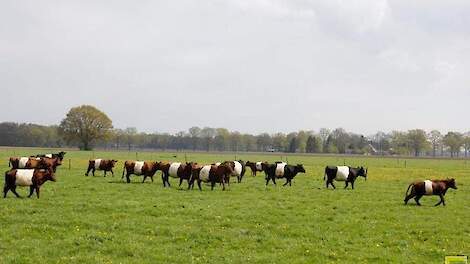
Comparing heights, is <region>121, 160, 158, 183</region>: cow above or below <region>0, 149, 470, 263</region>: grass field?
above

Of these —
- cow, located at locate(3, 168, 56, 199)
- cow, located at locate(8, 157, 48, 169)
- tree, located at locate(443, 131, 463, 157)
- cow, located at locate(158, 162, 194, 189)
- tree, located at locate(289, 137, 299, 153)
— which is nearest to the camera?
cow, located at locate(3, 168, 56, 199)

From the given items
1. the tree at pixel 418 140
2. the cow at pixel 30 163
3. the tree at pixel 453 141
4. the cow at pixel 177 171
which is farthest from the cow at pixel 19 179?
the tree at pixel 453 141

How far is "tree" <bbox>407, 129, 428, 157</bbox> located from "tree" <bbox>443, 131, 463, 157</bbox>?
10.1 m

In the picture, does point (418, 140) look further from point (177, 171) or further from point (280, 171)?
point (177, 171)

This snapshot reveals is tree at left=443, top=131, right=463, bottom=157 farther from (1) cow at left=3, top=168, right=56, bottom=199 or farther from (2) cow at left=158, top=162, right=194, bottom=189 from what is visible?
(1) cow at left=3, top=168, right=56, bottom=199

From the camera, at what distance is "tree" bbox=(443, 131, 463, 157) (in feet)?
553

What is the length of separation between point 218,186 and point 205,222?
1209cm

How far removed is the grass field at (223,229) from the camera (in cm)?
1245

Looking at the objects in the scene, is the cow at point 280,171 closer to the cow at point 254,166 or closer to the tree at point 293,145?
the cow at point 254,166

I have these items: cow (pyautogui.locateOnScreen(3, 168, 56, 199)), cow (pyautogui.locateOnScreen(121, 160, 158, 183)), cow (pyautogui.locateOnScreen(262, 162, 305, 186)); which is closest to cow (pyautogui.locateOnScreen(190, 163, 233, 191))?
cow (pyautogui.locateOnScreen(121, 160, 158, 183))

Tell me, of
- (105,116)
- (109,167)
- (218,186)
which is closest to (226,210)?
(218,186)

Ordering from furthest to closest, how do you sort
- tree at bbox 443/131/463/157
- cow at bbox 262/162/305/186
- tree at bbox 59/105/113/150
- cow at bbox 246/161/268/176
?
tree at bbox 443/131/463/157, tree at bbox 59/105/113/150, cow at bbox 246/161/268/176, cow at bbox 262/162/305/186

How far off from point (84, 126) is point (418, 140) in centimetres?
10790

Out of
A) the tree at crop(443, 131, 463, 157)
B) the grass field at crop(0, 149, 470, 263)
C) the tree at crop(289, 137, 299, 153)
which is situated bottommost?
the grass field at crop(0, 149, 470, 263)
